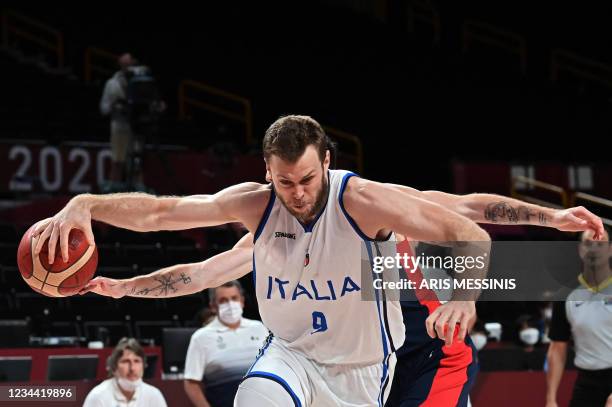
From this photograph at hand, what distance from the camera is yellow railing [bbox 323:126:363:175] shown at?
16328 millimetres

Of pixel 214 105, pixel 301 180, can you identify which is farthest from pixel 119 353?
pixel 214 105

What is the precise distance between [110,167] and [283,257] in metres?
10.5

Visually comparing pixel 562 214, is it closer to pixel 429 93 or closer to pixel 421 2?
pixel 429 93

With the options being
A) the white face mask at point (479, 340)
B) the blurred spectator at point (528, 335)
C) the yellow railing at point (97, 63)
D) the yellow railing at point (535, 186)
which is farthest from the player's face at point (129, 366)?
the yellow railing at point (97, 63)

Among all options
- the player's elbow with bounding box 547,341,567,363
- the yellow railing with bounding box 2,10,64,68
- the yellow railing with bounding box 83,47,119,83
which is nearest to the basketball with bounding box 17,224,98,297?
the player's elbow with bounding box 547,341,567,363

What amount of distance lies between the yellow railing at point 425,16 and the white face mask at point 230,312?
39.7 ft

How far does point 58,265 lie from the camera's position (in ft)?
13.9

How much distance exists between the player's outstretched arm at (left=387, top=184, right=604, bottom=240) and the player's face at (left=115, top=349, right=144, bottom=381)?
329 centimetres

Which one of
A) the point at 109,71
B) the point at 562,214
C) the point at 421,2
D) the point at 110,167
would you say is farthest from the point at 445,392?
the point at 421,2

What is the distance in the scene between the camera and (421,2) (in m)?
19.8

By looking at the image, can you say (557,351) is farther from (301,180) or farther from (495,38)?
(495,38)

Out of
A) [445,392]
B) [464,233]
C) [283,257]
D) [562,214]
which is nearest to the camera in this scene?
[464,233]

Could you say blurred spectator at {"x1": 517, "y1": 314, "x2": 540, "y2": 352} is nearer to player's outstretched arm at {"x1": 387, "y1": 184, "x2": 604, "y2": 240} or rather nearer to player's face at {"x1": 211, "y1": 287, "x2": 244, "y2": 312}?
player's face at {"x1": 211, "y1": 287, "x2": 244, "y2": 312}

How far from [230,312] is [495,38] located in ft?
44.2
